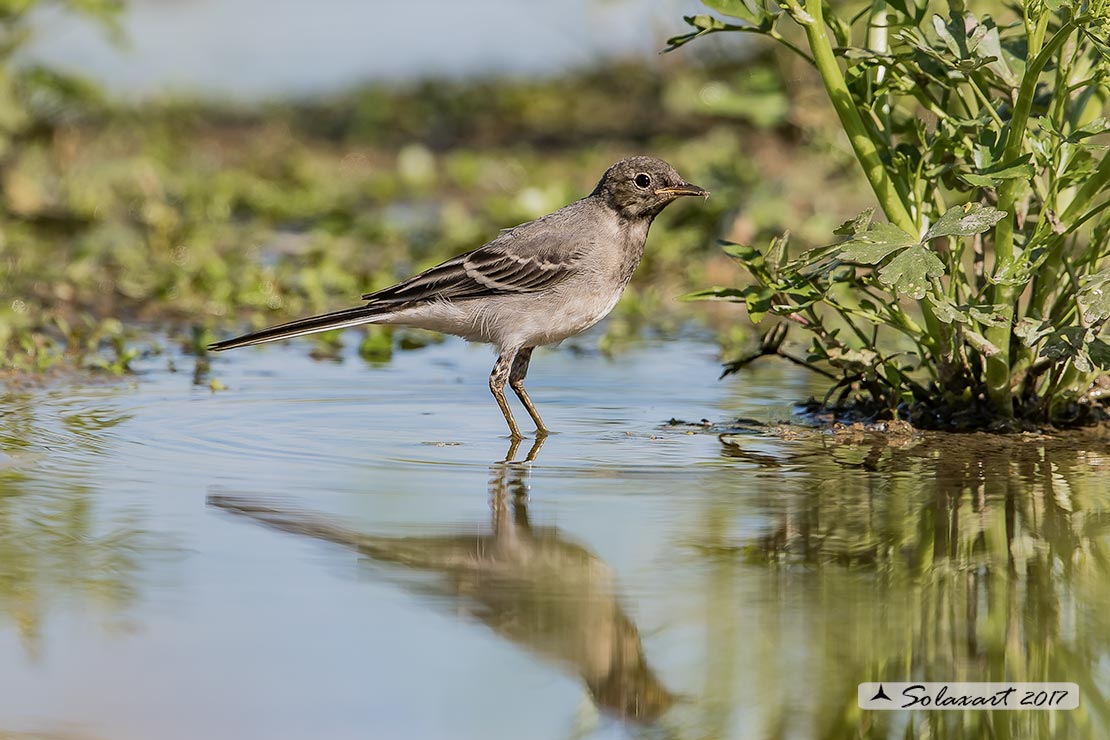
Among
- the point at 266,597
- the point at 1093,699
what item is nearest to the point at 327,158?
the point at 266,597

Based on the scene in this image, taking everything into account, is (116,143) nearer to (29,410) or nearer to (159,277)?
(159,277)

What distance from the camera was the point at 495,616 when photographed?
3.82 meters

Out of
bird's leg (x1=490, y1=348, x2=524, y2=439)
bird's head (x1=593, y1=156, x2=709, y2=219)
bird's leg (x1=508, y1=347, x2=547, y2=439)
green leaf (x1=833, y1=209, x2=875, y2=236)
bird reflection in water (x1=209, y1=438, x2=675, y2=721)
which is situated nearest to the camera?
bird reflection in water (x1=209, y1=438, x2=675, y2=721)

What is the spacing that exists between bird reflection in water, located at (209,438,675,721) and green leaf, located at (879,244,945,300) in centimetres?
138

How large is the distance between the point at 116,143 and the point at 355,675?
12977 mm

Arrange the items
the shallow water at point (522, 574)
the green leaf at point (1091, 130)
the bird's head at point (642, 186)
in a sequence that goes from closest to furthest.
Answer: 1. the shallow water at point (522, 574)
2. the green leaf at point (1091, 130)
3. the bird's head at point (642, 186)

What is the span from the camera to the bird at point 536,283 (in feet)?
23.1

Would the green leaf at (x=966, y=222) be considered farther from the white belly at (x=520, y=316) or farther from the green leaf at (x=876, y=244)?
the white belly at (x=520, y=316)

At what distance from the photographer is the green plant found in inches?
204

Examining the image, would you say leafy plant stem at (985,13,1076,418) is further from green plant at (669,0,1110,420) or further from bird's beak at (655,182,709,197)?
bird's beak at (655,182,709,197)

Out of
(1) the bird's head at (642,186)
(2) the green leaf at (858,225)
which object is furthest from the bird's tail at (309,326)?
(2) the green leaf at (858,225)

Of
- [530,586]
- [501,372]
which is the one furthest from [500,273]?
[530,586]

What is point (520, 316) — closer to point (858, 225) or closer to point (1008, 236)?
point (858, 225)

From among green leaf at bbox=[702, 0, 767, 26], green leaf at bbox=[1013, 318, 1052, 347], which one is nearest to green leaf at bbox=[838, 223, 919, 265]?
green leaf at bbox=[1013, 318, 1052, 347]
